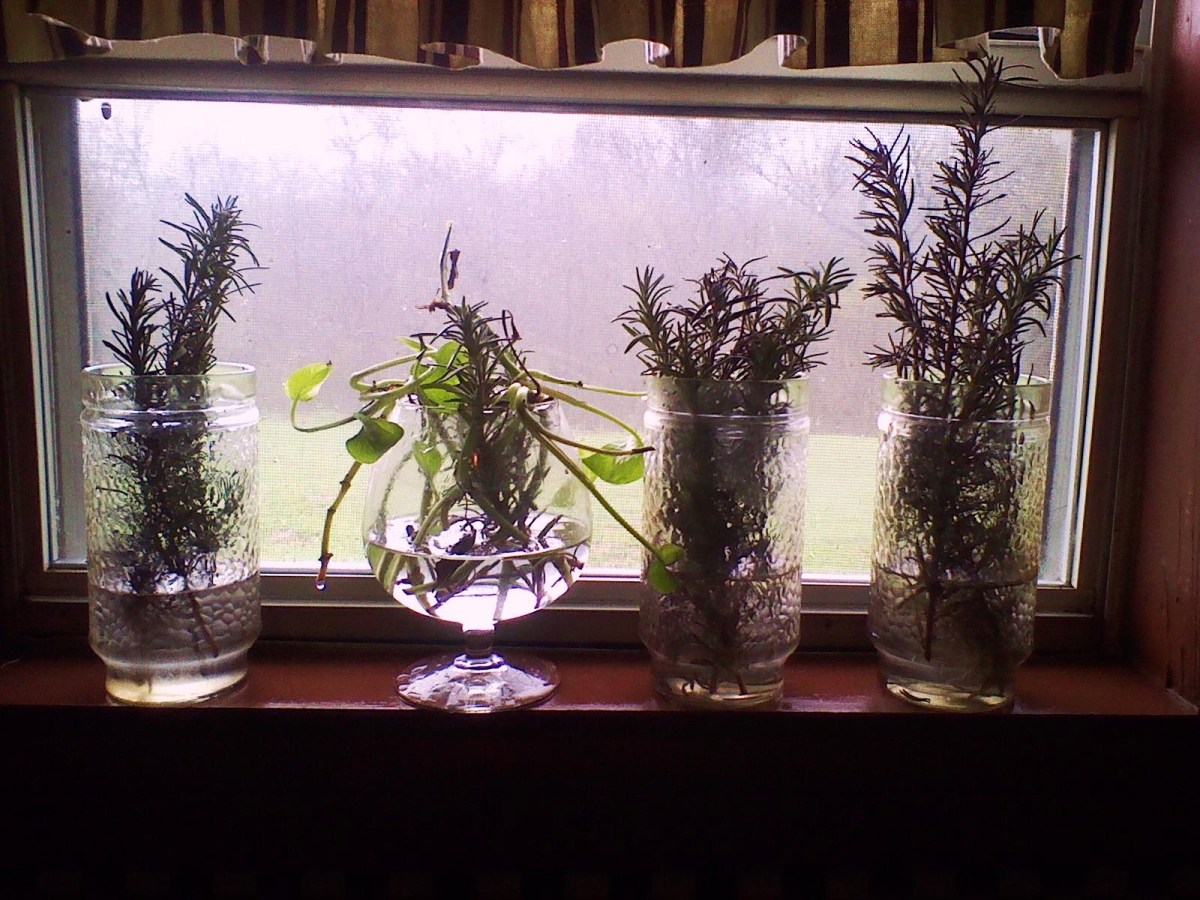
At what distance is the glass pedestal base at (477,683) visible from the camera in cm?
95

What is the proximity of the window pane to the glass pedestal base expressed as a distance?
0.18 m

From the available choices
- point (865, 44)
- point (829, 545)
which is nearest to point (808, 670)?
point (829, 545)

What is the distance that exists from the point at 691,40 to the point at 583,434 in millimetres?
430

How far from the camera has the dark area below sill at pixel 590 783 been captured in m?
0.96

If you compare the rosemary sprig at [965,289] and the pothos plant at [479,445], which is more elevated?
the rosemary sprig at [965,289]

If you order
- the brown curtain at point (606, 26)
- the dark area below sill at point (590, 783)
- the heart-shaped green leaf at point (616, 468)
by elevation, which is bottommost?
the dark area below sill at point (590, 783)

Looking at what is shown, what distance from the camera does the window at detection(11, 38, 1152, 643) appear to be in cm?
105

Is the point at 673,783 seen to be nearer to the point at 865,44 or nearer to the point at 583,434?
the point at 583,434

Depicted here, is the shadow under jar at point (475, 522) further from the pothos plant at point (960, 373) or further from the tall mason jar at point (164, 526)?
the pothos plant at point (960, 373)

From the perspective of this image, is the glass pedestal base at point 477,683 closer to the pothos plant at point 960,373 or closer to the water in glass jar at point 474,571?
the water in glass jar at point 474,571

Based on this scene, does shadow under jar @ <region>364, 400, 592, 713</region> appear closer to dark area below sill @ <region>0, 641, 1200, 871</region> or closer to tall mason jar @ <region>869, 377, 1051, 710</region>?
dark area below sill @ <region>0, 641, 1200, 871</region>

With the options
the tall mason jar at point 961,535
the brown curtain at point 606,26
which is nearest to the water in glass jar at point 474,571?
the tall mason jar at point 961,535

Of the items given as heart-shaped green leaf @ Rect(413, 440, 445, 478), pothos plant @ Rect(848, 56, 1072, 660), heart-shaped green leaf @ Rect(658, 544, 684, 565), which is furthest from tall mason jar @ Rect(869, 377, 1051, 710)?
heart-shaped green leaf @ Rect(413, 440, 445, 478)

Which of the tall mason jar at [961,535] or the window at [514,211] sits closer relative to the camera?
the tall mason jar at [961,535]
